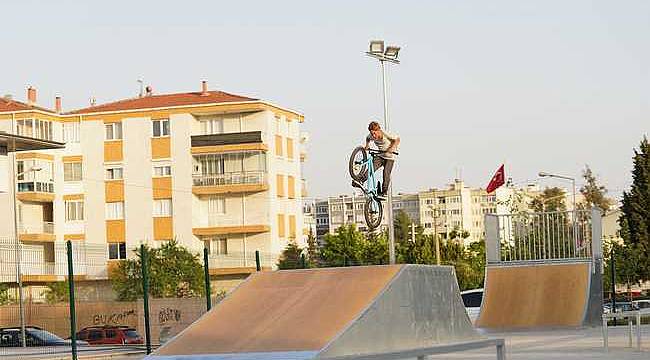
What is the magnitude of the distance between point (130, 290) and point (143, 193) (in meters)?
18.4

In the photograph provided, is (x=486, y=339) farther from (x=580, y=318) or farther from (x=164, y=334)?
(x=164, y=334)

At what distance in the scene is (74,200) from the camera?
262 feet

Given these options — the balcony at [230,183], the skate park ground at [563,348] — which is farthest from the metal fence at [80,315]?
the balcony at [230,183]

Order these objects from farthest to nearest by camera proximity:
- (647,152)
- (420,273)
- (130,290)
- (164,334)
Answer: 1. (647,152)
2. (130,290)
3. (164,334)
4. (420,273)

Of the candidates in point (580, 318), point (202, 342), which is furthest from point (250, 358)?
point (580, 318)

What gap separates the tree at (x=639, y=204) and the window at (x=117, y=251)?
31.5 m

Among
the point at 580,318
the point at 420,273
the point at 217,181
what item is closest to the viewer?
the point at 420,273

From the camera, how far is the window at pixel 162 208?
77688mm

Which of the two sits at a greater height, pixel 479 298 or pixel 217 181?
pixel 217 181

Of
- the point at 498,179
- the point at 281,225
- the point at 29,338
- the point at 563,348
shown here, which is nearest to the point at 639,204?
the point at 498,179

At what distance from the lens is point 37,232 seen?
77062 mm

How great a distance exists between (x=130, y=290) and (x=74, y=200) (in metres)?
20.8

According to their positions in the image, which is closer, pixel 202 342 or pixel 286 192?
pixel 202 342

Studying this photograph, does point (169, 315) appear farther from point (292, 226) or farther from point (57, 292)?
point (292, 226)
